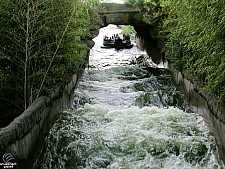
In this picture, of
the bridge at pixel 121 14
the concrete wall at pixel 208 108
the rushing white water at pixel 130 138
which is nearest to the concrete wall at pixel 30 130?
the rushing white water at pixel 130 138

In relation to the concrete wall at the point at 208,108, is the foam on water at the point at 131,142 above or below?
below

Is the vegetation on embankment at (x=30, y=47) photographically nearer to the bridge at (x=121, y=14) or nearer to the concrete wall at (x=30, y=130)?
the concrete wall at (x=30, y=130)

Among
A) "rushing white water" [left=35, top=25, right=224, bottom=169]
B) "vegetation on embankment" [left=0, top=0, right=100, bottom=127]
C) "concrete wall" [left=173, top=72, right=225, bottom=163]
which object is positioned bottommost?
"rushing white water" [left=35, top=25, right=224, bottom=169]

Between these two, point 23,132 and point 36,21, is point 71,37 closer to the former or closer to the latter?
point 36,21

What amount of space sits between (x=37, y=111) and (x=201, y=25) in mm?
2846

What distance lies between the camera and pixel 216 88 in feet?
14.0

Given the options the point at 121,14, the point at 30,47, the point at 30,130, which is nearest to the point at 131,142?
the point at 30,130

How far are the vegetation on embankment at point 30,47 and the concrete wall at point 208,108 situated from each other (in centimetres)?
274

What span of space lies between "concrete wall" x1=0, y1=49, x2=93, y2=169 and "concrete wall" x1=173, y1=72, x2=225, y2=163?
2726 millimetres

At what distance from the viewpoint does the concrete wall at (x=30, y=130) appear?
3.05 m

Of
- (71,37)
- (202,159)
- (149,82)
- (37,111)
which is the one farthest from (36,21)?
(149,82)

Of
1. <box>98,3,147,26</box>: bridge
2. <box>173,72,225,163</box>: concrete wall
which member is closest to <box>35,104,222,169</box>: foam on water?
<box>173,72,225,163</box>: concrete wall

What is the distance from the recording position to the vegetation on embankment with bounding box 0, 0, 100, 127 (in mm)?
4262

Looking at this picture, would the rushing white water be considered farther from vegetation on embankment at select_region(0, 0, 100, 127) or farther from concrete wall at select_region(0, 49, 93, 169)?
vegetation on embankment at select_region(0, 0, 100, 127)
